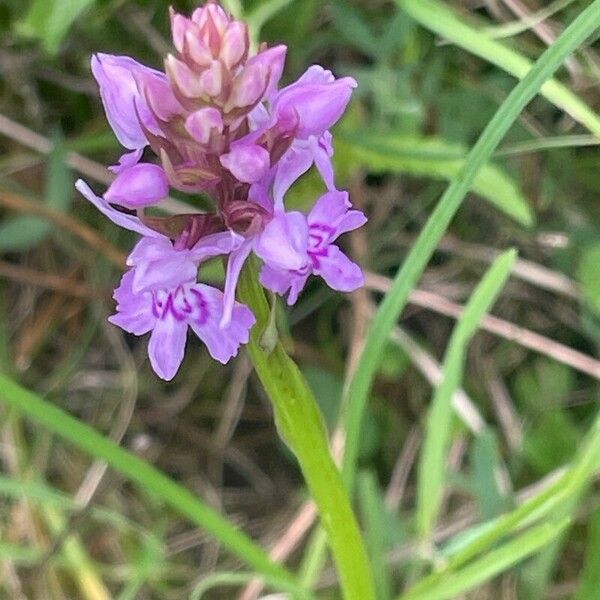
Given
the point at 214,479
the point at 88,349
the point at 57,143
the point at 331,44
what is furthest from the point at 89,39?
the point at 214,479

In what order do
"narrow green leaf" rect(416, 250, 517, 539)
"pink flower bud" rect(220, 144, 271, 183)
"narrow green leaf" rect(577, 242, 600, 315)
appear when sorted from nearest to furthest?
"pink flower bud" rect(220, 144, 271, 183)
"narrow green leaf" rect(416, 250, 517, 539)
"narrow green leaf" rect(577, 242, 600, 315)

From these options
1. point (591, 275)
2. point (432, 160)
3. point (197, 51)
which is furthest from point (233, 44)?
point (591, 275)

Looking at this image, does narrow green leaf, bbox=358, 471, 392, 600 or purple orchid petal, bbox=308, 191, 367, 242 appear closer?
purple orchid petal, bbox=308, 191, 367, 242

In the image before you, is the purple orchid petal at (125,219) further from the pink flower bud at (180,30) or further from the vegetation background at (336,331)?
the vegetation background at (336,331)

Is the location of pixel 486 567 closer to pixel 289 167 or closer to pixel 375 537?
pixel 375 537

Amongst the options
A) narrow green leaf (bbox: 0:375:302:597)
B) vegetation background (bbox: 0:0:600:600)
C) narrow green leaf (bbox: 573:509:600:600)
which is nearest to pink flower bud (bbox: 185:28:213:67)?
narrow green leaf (bbox: 0:375:302:597)

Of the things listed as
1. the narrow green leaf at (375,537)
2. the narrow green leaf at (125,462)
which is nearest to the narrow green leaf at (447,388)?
the narrow green leaf at (375,537)

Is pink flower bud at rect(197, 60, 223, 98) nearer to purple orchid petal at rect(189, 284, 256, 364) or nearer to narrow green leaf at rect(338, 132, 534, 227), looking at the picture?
purple orchid petal at rect(189, 284, 256, 364)
